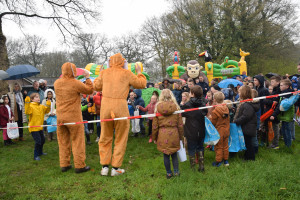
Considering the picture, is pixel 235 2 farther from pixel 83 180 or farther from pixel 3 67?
pixel 83 180

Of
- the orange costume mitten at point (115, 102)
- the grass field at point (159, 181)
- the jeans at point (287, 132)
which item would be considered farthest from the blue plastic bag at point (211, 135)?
the jeans at point (287, 132)

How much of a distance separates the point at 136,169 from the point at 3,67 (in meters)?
9.29

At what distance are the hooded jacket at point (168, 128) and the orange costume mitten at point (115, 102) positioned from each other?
2.35ft

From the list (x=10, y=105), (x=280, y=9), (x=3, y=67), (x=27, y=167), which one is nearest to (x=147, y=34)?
(x=280, y=9)

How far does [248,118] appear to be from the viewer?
13.6 feet

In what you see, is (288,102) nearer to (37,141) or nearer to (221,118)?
(221,118)

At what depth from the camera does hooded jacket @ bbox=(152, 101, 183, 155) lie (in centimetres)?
345

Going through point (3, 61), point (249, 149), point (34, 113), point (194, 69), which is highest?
point (3, 61)

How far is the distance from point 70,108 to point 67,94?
28cm

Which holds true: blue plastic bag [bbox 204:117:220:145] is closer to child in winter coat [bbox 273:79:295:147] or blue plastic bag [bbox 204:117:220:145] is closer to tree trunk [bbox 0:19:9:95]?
child in winter coat [bbox 273:79:295:147]

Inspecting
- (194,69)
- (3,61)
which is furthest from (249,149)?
(3,61)

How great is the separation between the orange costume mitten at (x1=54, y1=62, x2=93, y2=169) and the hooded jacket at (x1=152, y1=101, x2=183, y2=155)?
1.64 meters

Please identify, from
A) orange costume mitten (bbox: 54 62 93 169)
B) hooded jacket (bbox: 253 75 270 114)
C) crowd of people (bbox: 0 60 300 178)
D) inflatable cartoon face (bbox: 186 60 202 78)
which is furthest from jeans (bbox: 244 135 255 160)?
inflatable cartoon face (bbox: 186 60 202 78)

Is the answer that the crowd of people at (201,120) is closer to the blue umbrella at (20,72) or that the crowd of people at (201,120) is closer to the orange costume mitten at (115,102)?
the orange costume mitten at (115,102)
